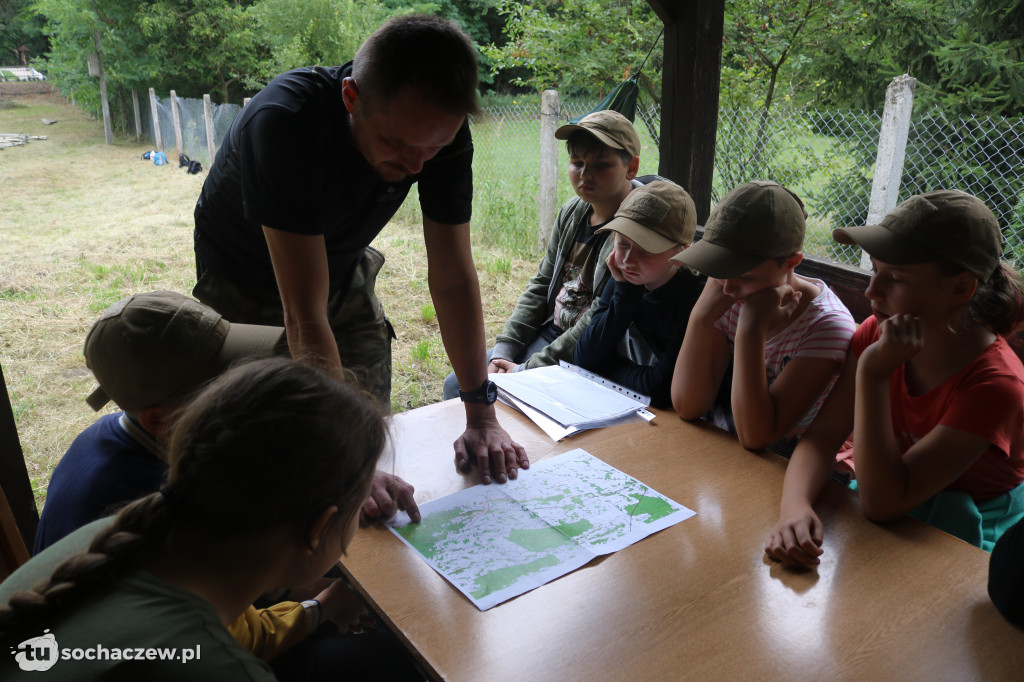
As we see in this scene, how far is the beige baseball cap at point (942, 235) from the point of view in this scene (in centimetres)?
123

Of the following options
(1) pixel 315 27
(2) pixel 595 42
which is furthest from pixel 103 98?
(2) pixel 595 42

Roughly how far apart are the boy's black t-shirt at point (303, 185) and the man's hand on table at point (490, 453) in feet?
1.61

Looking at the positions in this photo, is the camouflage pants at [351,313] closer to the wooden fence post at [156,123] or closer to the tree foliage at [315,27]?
the tree foliage at [315,27]

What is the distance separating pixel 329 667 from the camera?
1.30 metres

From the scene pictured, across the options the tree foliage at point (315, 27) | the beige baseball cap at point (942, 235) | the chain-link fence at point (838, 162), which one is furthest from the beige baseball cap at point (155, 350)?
the tree foliage at point (315, 27)

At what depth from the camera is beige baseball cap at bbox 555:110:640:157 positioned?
2.28 meters

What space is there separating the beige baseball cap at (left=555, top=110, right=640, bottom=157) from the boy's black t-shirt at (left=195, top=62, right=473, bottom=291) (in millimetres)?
811

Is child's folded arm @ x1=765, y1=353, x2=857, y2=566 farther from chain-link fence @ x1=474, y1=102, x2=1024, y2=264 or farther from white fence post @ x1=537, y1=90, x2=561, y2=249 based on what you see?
white fence post @ x1=537, y1=90, x2=561, y2=249

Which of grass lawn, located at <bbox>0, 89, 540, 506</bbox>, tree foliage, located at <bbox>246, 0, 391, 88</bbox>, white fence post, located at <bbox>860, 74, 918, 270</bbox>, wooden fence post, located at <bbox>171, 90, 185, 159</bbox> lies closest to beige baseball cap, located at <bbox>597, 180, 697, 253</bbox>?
grass lawn, located at <bbox>0, 89, 540, 506</bbox>

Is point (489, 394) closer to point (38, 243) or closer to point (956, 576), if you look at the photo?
point (956, 576)

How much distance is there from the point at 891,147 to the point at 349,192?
3.81 m

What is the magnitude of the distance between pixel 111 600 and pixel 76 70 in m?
12.9

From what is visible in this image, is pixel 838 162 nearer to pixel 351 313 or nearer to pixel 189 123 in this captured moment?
pixel 351 313

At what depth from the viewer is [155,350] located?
3.77ft
